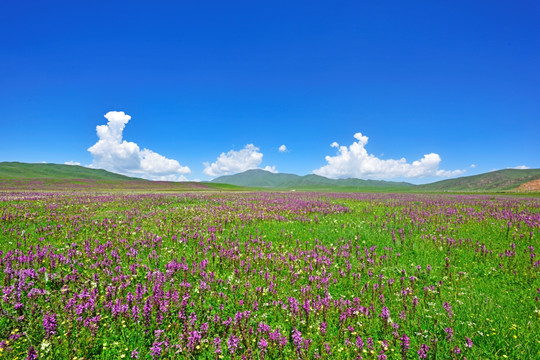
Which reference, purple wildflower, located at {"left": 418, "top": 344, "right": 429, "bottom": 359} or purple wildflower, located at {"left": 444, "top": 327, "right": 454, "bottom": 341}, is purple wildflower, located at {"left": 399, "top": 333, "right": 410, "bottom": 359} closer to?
purple wildflower, located at {"left": 418, "top": 344, "right": 429, "bottom": 359}

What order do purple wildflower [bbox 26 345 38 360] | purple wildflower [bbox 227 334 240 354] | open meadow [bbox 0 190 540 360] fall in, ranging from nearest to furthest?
1. purple wildflower [bbox 26 345 38 360]
2. purple wildflower [bbox 227 334 240 354]
3. open meadow [bbox 0 190 540 360]

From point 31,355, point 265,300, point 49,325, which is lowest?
point 265,300

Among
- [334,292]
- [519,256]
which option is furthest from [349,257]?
[519,256]

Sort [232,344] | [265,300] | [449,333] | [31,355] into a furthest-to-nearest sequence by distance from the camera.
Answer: [265,300], [449,333], [232,344], [31,355]

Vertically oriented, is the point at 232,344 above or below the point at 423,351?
above

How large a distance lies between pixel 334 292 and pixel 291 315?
1709 mm

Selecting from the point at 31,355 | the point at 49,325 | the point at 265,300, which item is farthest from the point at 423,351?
the point at 49,325

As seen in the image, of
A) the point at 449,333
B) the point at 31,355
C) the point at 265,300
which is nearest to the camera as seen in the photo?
the point at 31,355

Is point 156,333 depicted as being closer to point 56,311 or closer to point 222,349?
point 222,349

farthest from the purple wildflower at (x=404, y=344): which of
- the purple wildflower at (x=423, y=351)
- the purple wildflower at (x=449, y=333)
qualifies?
the purple wildflower at (x=449, y=333)

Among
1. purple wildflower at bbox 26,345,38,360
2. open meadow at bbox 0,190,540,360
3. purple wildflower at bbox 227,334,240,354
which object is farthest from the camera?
open meadow at bbox 0,190,540,360

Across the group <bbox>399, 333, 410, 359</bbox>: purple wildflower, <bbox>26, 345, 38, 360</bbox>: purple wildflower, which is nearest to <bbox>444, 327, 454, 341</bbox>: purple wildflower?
<bbox>399, 333, 410, 359</bbox>: purple wildflower

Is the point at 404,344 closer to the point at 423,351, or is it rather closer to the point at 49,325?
the point at 423,351

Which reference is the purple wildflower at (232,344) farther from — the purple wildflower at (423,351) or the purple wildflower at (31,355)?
the purple wildflower at (423,351)
